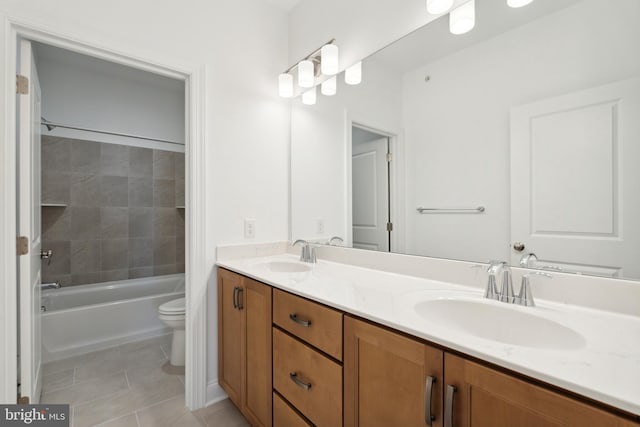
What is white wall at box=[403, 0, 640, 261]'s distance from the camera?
898 millimetres

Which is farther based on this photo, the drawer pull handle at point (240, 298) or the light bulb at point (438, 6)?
the drawer pull handle at point (240, 298)

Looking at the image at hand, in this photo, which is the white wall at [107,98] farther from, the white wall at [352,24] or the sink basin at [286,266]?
the sink basin at [286,266]

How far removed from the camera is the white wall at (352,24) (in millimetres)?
1412

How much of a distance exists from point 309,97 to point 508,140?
1334mm

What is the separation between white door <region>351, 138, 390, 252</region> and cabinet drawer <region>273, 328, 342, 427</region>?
27.3 inches

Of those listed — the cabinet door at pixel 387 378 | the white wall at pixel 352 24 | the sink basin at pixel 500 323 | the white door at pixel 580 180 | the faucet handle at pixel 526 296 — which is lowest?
the cabinet door at pixel 387 378

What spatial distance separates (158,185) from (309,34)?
7.93 feet

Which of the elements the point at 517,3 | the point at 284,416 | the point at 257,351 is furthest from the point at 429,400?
the point at 517,3

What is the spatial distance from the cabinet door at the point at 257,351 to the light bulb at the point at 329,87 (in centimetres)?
127

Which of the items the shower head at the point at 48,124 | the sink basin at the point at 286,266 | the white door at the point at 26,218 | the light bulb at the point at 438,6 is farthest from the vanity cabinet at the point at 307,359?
the shower head at the point at 48,124

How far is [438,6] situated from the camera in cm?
125

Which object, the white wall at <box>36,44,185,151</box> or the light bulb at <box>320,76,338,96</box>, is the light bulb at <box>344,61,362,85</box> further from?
the white wall at <box>36,44,185,151</box>

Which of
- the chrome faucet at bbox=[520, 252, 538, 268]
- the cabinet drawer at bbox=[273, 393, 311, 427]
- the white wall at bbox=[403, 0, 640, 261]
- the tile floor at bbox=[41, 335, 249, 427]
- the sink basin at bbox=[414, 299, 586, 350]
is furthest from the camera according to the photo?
the tile floor at bbox=[41, 335, 249, 427]

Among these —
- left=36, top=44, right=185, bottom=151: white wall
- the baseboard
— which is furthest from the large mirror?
left=36, top=44, right=185, bottom=151: white wall
